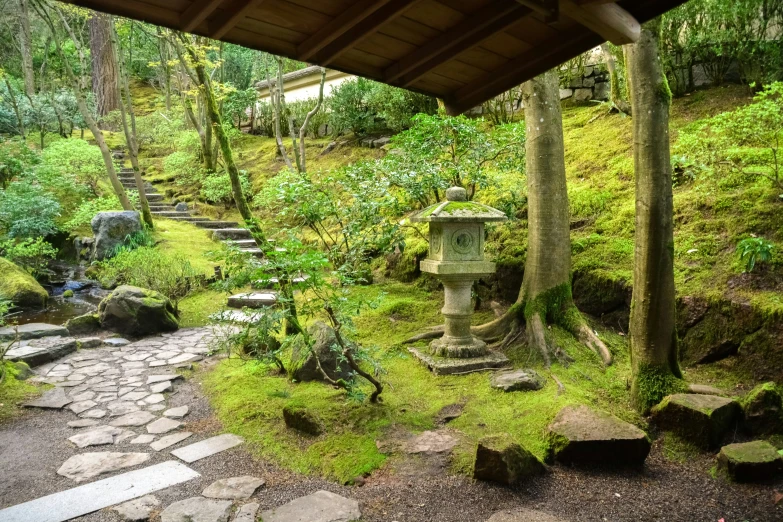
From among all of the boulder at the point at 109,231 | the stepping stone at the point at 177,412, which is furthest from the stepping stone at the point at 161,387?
the boulder at the point at 109,231

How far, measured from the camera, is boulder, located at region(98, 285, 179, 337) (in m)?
7.37

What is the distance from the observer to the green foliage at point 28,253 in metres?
9.59

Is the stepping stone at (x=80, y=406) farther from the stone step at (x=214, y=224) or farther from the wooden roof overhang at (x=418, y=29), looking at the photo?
the stone step at (x=214, y=224)

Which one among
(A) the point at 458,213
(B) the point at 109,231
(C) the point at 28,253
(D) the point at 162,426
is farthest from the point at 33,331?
(A) the point at 458,213

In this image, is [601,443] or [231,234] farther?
[231,234]

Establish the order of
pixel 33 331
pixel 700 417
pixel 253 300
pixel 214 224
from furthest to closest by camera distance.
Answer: pixel 214 224, pixel 253 300, pixel 33 331, pixel 700 417

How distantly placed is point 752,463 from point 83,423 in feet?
17.7

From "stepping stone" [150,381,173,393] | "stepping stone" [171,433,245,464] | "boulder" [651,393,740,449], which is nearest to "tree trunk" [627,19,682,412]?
"boulder" [651,393,740,449]

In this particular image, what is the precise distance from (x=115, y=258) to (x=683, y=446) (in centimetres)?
998

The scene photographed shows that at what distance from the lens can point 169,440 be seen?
4.19m

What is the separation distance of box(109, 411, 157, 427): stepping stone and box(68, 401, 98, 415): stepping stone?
1.57ft

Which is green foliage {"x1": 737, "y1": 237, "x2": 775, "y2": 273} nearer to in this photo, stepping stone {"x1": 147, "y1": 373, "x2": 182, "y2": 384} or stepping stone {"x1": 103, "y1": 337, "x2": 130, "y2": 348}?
stepping stone {"x1": 147, "y1": 373, "x2": 182, "y2": 384}

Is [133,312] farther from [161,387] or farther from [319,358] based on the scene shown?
[319,358]

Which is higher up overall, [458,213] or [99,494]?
[458,213]
